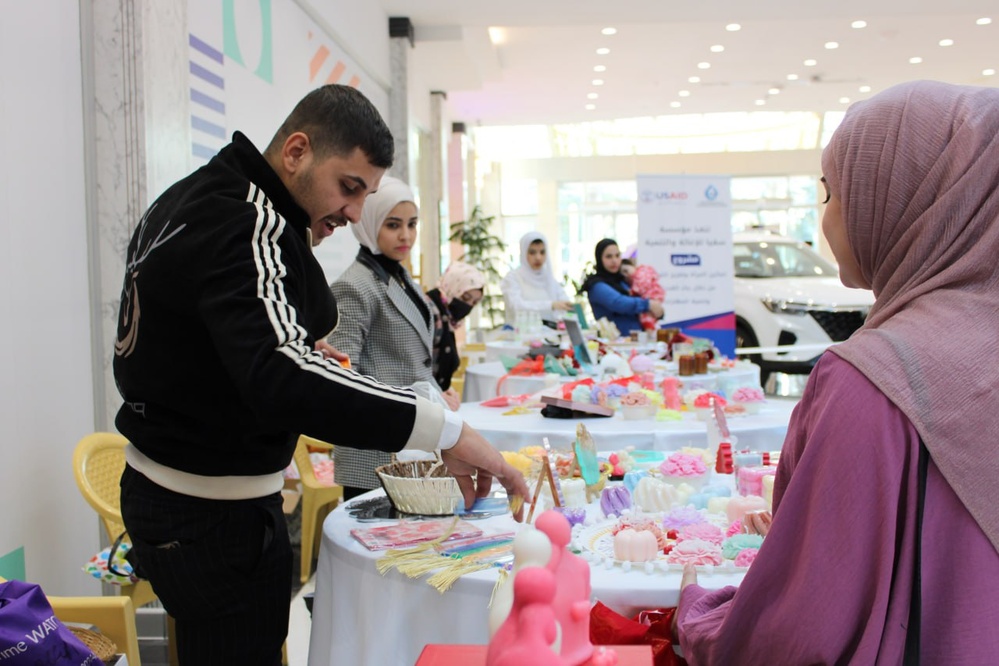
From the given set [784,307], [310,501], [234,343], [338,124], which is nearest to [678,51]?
[784,307]

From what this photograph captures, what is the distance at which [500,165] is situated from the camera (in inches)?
811

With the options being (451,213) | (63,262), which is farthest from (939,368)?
(451,213)

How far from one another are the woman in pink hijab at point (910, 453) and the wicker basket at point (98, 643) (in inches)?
59.4

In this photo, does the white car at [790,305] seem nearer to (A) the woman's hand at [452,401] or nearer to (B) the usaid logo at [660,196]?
(B) the usaid logo at [660,196]

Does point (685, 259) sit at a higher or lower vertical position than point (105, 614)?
higher

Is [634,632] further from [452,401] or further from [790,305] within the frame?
[790,305]

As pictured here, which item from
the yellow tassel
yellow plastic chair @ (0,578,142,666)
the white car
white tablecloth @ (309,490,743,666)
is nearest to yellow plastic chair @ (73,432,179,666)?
yellow plastic chair @ (0,578,142,666)

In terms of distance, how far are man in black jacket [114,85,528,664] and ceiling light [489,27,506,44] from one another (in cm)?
924

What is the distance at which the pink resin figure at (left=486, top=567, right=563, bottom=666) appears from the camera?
94 cm

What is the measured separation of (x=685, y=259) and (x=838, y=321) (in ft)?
7.81

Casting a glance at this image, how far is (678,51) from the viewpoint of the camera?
37.6ft

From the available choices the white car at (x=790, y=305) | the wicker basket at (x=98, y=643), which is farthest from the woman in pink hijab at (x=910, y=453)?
the white car at (x=790, y=305)

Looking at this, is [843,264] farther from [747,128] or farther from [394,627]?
[747,128]

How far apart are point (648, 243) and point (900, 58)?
6.88 metres
